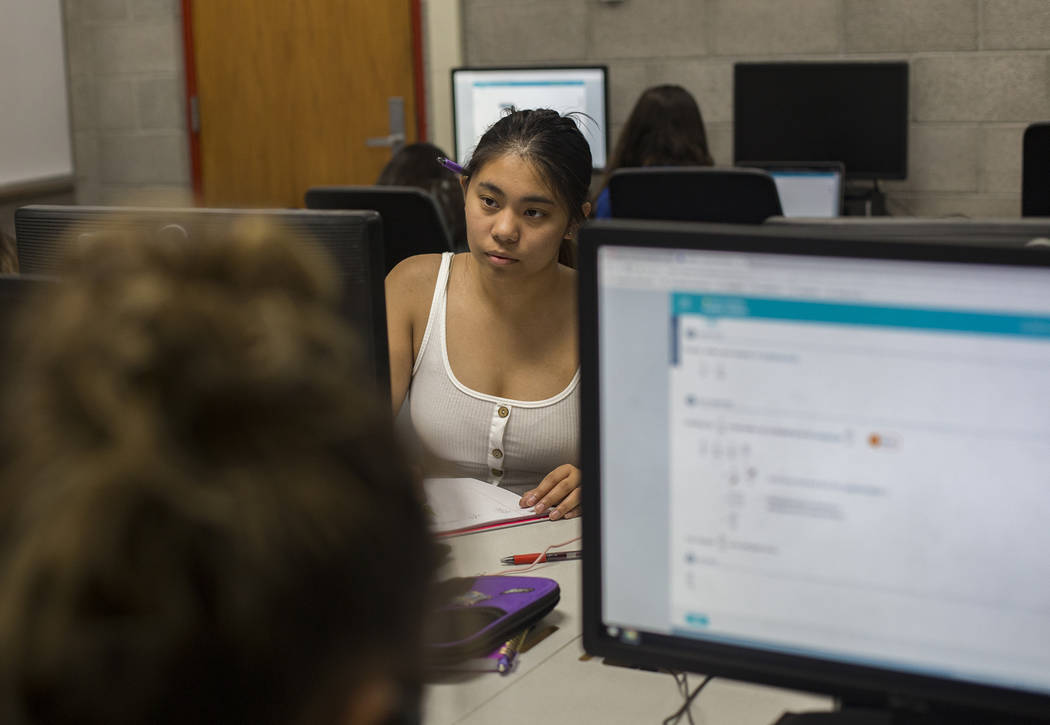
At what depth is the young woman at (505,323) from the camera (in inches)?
68.4

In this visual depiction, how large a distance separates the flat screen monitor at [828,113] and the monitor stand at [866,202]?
0.07 meters

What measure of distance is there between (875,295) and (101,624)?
0.56 meters

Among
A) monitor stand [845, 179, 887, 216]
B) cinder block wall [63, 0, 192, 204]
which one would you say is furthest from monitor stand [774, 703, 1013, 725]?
cinder block wall [63, 0, 192, 204]

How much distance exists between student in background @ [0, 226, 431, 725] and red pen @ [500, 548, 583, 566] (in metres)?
0.91

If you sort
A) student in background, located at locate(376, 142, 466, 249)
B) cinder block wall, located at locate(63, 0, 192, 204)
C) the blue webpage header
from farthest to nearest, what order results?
cinder block wall, located at locate(63, 0, 192, 204), student in background, located at locate(376, 142, 466, 249), the blue webpage header

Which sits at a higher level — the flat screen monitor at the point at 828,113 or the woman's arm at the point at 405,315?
the flat screen monitor at the point at 828,113

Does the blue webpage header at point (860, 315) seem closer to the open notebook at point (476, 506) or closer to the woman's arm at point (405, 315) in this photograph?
the open notebook at point (476, 506)

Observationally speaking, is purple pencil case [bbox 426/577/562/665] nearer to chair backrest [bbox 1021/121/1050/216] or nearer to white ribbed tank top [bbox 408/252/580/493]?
white ribbed tank top [bbox 408/252/580/493]

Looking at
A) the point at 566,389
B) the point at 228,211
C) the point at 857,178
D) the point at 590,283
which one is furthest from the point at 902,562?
the point at 857,178

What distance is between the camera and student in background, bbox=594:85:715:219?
329 cm

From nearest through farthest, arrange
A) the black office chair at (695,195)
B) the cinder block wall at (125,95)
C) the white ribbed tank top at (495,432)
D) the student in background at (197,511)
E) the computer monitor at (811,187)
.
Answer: the student in background at (197,511)
the white ribbed tank top at (495,432)
the black office chair at (695,195)
the computer monitor at (811,187)
the cinder block wall at (125,95)

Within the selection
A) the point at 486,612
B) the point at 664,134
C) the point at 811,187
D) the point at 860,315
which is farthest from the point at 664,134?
the point at 860,315

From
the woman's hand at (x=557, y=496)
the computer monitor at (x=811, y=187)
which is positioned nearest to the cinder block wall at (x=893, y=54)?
the computer monitor at (x=811, y=187)

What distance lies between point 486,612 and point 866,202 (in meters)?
2.76
